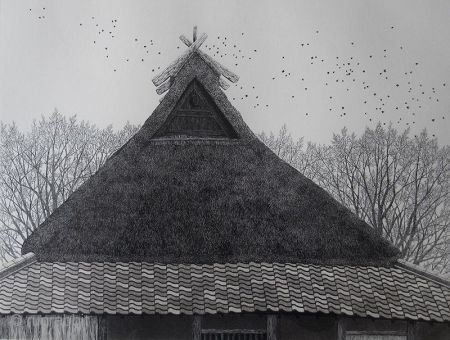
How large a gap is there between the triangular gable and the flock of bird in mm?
799

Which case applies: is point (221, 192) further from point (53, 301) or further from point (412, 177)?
point (412, 177)

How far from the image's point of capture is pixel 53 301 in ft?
33.2

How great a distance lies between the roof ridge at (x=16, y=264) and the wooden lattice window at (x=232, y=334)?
2.72 m

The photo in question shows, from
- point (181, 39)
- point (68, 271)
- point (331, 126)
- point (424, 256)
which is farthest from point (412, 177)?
point (68, 271)

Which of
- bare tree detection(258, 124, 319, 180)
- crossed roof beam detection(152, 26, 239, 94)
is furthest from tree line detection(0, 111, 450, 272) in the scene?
crossed roof beam detection(152, 26, 239, 94)

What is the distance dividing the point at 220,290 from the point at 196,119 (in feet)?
10.3

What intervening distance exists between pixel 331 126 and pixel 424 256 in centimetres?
549

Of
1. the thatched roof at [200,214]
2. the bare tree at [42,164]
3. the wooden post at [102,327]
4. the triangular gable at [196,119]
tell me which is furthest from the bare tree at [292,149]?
the wooden post at [102,327]

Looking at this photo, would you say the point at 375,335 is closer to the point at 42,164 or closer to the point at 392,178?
the point at 392,178

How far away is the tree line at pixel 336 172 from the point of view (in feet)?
40.1

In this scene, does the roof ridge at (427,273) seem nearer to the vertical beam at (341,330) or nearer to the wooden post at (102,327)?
the vertical beam at (341,330)

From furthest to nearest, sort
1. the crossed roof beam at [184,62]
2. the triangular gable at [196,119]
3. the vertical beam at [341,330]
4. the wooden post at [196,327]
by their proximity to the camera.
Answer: the triangular gable at [196,119] < the crossed roof beam at [184,62] < the vertical beam at [341,330] < the wooden post at [196,327]

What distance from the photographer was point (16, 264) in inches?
413

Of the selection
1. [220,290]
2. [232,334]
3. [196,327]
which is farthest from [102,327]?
[232,334]
